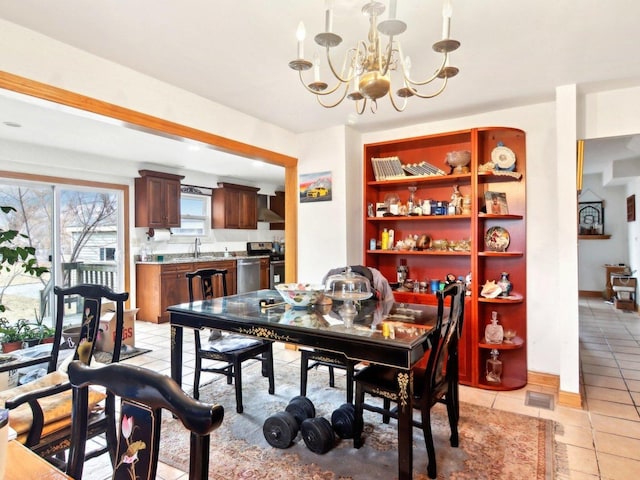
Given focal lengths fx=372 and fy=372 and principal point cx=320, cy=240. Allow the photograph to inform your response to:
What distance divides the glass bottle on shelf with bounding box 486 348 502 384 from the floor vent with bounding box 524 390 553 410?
0.82 ft

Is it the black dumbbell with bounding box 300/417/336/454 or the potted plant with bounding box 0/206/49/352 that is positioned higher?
the potted plant with bounding box 0/206/49/352

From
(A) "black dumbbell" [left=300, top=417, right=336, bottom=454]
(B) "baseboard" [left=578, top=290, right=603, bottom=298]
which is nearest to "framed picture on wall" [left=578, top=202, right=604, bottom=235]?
(B) "baseboard" [left=578, top=290, right=603, bottom=298]

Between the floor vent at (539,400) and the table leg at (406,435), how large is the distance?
1.65 metres

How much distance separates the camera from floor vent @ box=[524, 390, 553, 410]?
9.41 feet

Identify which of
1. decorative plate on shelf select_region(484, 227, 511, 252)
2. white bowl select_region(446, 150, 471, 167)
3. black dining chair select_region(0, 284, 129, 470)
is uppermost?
white bowl select_region(446, 150, 471, 167)

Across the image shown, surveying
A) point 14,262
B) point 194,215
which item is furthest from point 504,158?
point 194,215

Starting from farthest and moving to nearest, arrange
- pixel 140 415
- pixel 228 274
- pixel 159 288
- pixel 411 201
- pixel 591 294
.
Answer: pixel 591 294 → pixel 228 274 → pixel 159 288 → pixel 411 201 → pixel 140 415

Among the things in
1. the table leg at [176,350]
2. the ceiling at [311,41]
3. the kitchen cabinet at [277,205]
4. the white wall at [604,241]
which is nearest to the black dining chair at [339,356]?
the table leg at [176,350]

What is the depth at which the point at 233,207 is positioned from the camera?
7.12 metres

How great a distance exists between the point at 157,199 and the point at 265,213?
258cm

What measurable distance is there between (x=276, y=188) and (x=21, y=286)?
5.05 meters

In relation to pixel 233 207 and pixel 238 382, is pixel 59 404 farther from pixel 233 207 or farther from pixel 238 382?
pixel 233 207

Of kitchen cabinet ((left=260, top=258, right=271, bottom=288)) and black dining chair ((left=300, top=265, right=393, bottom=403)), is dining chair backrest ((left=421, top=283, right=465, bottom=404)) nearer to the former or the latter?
black dining chair ((left=300, top=265, right=393, bottom=403))

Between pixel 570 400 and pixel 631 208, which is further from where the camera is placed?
pixel 631 208
